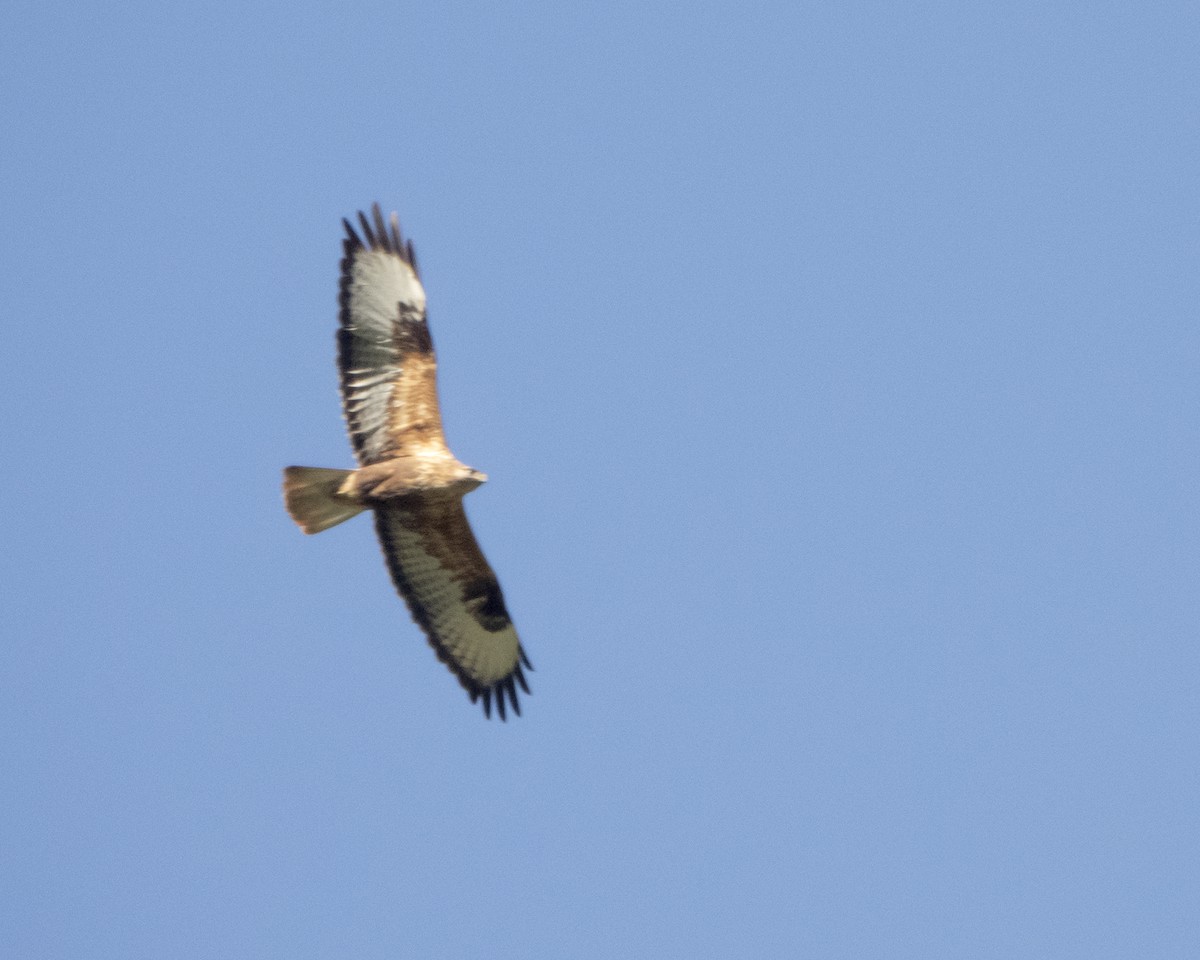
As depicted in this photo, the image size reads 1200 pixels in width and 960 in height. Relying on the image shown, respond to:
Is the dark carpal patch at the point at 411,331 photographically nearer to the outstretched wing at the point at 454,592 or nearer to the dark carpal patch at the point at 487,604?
the outstretched wing at the point at 454,592

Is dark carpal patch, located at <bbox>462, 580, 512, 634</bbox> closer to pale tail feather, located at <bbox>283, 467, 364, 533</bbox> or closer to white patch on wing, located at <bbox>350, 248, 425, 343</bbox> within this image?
pale tail feather, located at <bbox>283, 467, 364, 533</bbox>

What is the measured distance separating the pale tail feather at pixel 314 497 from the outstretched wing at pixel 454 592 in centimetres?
31

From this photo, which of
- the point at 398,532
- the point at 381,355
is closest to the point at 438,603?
the point at 398,532

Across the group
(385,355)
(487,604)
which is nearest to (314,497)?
(385,355)

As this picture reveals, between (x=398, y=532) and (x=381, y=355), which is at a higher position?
(x=381, y=355)

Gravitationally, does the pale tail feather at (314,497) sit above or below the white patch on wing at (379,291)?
below

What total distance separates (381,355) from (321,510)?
44.6 inches

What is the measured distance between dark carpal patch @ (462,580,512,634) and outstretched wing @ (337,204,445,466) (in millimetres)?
Answer: 1129

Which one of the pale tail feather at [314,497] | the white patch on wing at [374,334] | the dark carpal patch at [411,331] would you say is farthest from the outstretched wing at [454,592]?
the dark carpal patch at [411,331]

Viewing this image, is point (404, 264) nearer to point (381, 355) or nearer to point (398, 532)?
point (381, 355)

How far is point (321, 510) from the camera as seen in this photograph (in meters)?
10.9

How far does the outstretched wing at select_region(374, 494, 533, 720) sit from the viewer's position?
11.2 m

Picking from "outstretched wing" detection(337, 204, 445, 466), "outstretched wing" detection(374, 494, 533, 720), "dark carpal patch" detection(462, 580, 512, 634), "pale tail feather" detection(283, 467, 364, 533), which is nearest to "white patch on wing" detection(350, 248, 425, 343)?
"outstretched wing" detection(337, 204, 445, 466)

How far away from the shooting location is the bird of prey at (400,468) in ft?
35.6
